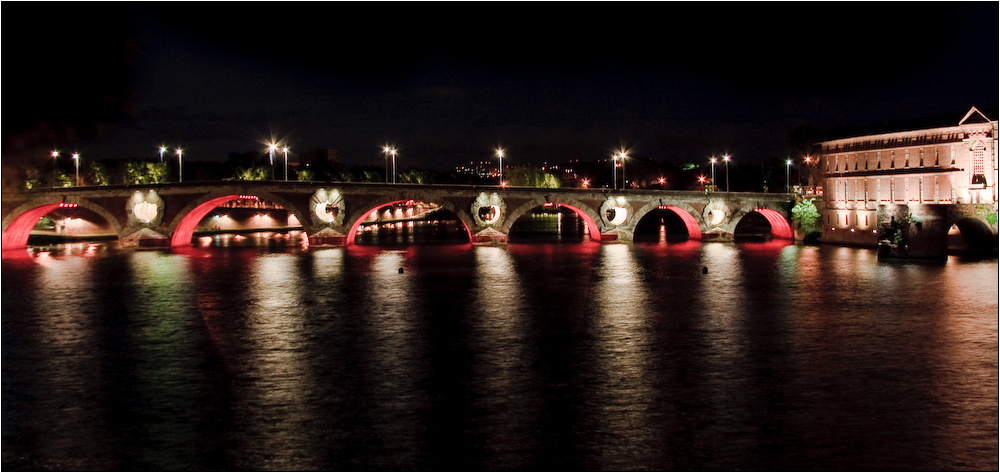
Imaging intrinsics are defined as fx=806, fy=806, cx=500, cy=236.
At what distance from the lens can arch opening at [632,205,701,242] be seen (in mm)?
87812

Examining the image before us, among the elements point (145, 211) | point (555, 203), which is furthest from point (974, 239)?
point (145, 211)

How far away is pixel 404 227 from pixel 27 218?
200ft

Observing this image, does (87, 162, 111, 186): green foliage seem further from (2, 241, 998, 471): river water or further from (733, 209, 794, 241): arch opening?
(733, 209, 794, 241): arch opening

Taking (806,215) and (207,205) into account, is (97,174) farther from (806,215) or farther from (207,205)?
(806,215)

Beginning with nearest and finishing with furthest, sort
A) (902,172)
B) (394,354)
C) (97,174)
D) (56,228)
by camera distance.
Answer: (394,354) < (902,172) < (56,228) < (97,174)

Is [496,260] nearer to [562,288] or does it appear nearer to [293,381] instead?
[562,288]

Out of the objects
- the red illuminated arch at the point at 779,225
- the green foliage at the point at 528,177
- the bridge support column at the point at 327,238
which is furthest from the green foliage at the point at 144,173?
the red illuminated arch at the point at 779,225

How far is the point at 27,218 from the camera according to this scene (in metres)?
75.7

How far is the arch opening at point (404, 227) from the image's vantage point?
8588 centimetres

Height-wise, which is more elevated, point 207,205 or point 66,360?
point 207,205

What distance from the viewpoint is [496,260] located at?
6016 cm

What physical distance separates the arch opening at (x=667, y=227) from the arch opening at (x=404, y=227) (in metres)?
21.7

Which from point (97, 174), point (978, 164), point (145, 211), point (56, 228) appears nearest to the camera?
point (978, 164)

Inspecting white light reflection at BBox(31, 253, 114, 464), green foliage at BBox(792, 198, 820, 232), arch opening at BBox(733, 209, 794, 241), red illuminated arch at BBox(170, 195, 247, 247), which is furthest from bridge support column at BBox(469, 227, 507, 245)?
white light reflection at BBox(31, 253, 114, 464)
